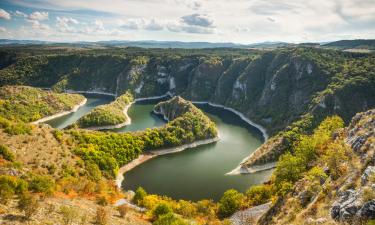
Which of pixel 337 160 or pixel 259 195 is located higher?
pixel 337 160

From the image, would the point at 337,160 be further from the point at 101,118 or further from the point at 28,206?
the point at 101,118

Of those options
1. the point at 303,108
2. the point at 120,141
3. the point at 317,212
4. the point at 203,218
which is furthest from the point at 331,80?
the point at 317,212

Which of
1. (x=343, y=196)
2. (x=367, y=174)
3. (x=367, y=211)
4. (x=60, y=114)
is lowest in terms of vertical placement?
(x=60, y=114)

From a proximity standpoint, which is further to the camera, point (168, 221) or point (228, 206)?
point (228, 206)

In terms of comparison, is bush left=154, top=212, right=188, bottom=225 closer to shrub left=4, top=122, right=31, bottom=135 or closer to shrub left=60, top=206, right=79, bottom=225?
shrub left=60, top=206, right=79, bottom=225

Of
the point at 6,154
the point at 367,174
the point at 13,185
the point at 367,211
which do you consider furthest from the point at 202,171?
the point at 367,211

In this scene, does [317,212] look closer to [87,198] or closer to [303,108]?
[87,198]

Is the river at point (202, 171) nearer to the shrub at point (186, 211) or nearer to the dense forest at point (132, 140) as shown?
the dense forest at point (132, 140)

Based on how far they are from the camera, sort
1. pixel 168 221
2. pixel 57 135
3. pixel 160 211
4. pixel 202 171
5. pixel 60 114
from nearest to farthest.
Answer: pixel 168 221
pixel 160 211
pixel 57 135
pixel 202 171
pixel 60 114

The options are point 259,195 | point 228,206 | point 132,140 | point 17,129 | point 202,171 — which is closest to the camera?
point 228,206
